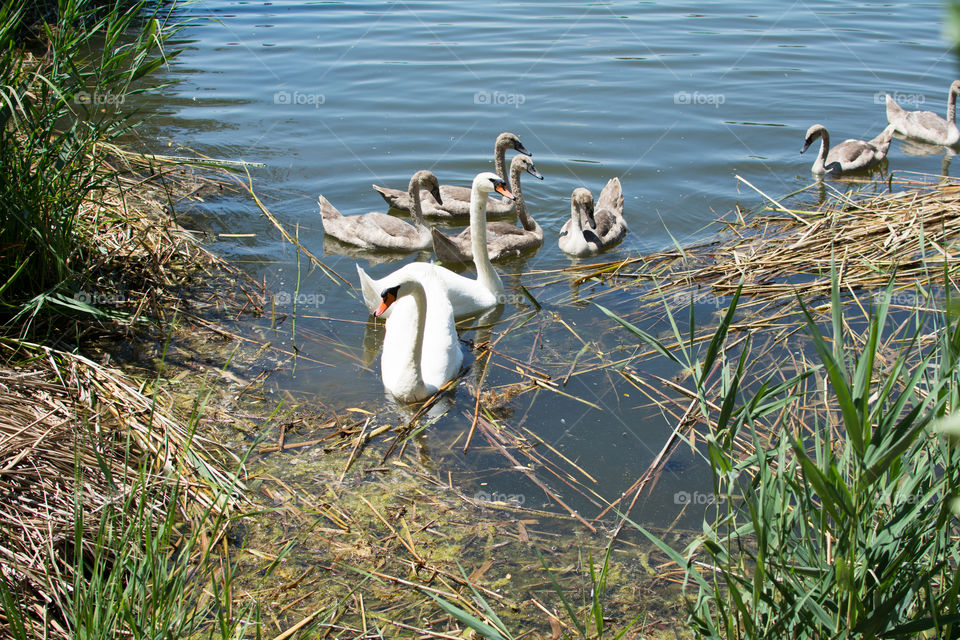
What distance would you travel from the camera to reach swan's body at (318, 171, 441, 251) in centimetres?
815

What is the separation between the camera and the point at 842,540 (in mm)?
2217

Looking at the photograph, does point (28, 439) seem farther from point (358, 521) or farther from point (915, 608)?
point (915, 608)

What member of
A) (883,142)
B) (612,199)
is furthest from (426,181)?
(883,142)

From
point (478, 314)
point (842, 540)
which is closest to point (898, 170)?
point (478, 314)

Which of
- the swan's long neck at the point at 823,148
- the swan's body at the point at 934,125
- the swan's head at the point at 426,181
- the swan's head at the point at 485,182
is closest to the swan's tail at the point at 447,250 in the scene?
the swan's head at the point at 426,181

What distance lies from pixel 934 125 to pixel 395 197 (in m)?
7.03

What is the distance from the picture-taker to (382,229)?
8188 mm

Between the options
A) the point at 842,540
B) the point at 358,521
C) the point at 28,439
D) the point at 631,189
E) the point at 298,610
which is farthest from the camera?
the point at 631,189

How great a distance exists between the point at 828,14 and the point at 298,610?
16.6m

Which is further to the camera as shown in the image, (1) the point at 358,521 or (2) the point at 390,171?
(2) the point at 390,171

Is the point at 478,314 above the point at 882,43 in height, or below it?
below

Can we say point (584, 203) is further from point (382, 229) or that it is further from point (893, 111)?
point (893, 111)

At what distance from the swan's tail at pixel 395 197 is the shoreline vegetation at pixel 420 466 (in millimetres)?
2348

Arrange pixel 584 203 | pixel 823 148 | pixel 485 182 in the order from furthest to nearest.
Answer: pixel 823 148, pixel 584 203, pixel 485 182
